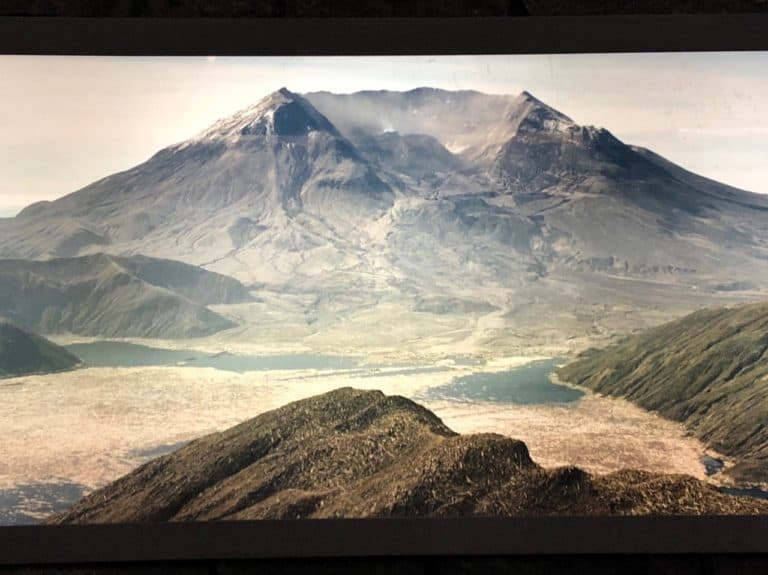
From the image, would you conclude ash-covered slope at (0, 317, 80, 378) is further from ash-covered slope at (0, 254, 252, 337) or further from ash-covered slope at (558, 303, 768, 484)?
ash-covered slope at (558, 303, 768, 484)

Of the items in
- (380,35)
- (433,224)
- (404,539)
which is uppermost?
(380,35)

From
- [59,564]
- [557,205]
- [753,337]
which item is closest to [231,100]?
[557,205]

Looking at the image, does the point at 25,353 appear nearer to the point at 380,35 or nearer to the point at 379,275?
the point at 379,275

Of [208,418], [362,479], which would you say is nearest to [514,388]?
[362,479]

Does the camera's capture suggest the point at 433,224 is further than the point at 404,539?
Yes

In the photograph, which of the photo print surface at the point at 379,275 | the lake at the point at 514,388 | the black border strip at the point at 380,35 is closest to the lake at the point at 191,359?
the photo print surface at the point at 379,275

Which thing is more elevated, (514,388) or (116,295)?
(116,295)

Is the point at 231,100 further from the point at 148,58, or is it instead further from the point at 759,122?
the point at 759,122
